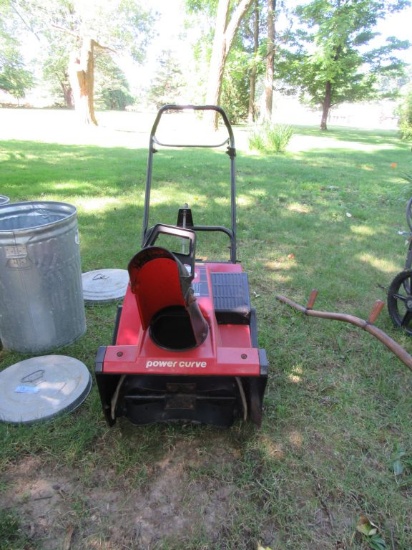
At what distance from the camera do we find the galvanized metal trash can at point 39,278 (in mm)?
2234

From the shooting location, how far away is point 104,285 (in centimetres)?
326

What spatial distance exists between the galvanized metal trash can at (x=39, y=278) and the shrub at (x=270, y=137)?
9370 mm

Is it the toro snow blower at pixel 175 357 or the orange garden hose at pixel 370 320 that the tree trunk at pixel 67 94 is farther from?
the toro snow blower at pixel 175 357

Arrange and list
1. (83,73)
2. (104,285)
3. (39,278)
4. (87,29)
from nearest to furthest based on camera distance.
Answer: (39,278) < (104,285) < (83,73) < (87,29)

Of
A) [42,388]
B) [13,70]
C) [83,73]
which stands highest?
[13,70]

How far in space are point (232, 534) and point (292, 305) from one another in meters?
1.88

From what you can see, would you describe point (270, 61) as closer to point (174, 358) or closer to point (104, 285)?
point (104, 285)

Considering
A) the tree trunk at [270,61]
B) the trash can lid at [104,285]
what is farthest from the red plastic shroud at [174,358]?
the tree trunk at [270,61]

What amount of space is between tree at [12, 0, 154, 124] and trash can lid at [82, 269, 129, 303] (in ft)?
50.3

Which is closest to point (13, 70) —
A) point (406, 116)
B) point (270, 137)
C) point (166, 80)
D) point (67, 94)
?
point (67, 94)

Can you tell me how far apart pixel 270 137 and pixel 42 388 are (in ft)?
33.7

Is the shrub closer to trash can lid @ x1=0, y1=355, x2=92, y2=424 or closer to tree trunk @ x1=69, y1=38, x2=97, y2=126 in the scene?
tree trunk @ x1=69, y1=38, x2=97, y2=126

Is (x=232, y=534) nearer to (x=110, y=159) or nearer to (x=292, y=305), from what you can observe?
(x=292, y=305)

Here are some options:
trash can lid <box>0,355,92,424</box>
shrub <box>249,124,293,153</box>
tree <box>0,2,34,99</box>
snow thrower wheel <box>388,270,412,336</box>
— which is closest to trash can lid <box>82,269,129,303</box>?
trash can lid <box>0,355,92,424</box>
